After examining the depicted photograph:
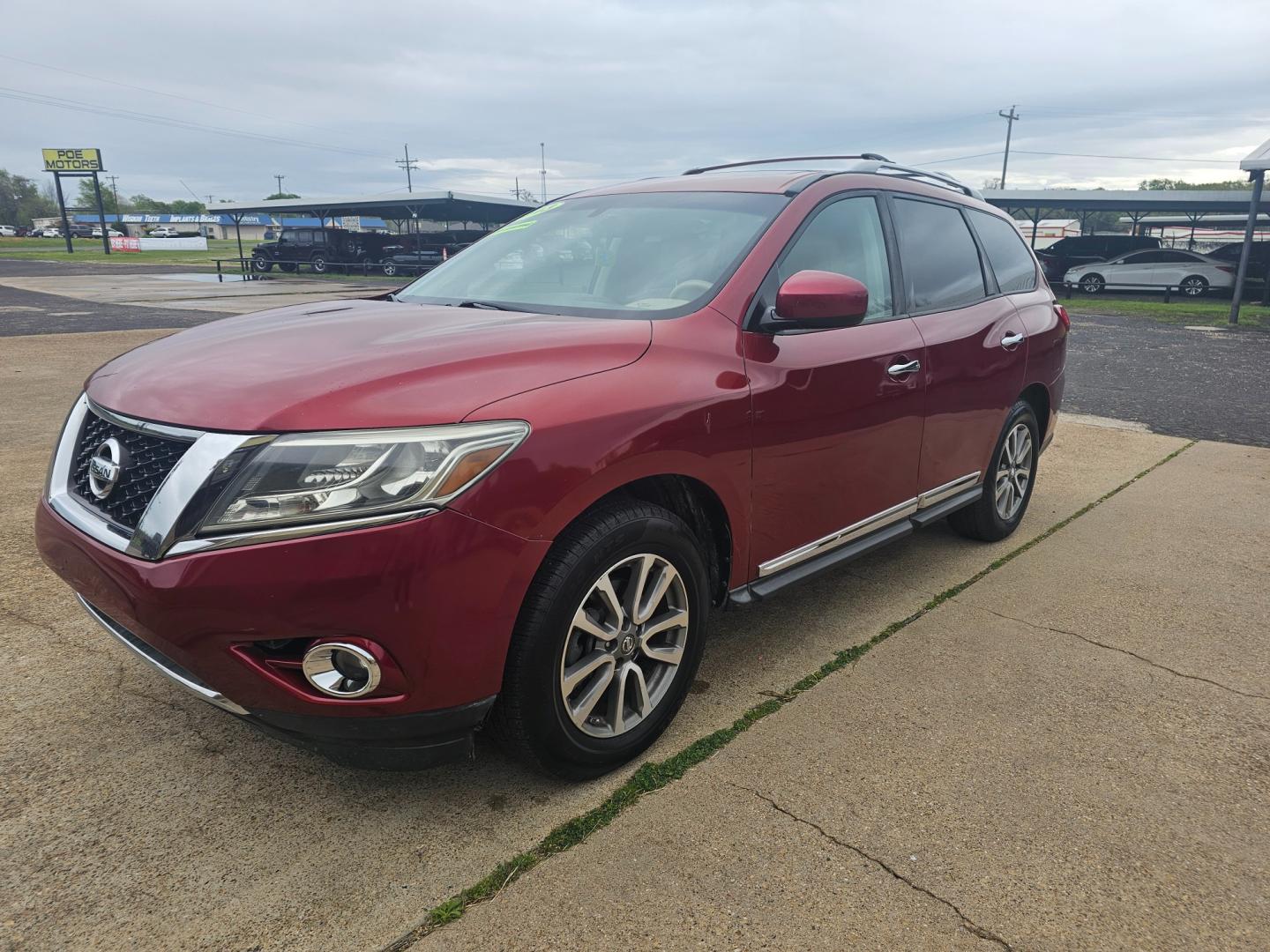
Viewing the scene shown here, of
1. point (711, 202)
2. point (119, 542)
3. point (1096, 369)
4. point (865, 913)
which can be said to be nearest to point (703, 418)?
point (711, 202)

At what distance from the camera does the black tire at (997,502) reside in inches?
173

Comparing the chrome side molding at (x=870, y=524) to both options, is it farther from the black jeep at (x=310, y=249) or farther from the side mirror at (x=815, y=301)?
the black jeep at (x=310, y=249)

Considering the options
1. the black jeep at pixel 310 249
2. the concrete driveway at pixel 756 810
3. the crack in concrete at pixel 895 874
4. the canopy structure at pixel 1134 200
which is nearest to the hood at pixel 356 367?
the concrete driveway at pixel 756 810

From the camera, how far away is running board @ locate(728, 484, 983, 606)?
114 inches

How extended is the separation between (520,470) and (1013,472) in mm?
3441

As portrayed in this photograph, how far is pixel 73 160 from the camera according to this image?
6391 centimetres

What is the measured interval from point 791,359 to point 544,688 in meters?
1.37

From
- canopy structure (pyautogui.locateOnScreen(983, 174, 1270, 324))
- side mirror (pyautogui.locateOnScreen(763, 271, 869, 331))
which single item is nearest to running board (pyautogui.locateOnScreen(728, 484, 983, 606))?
side mirror (pyautogui.locateOnScreen(763, 271, 869, 331))

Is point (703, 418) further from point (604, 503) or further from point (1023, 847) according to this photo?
point (1023, 847)

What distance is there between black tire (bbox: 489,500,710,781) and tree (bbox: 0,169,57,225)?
14494 cm

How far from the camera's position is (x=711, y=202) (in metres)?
3.27

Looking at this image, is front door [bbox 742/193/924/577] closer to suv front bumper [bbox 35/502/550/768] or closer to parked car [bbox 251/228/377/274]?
suv front bumper [bbox 35/502/550/768]

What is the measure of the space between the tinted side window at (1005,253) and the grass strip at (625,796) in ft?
6.20

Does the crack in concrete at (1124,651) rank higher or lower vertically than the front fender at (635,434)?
lower
